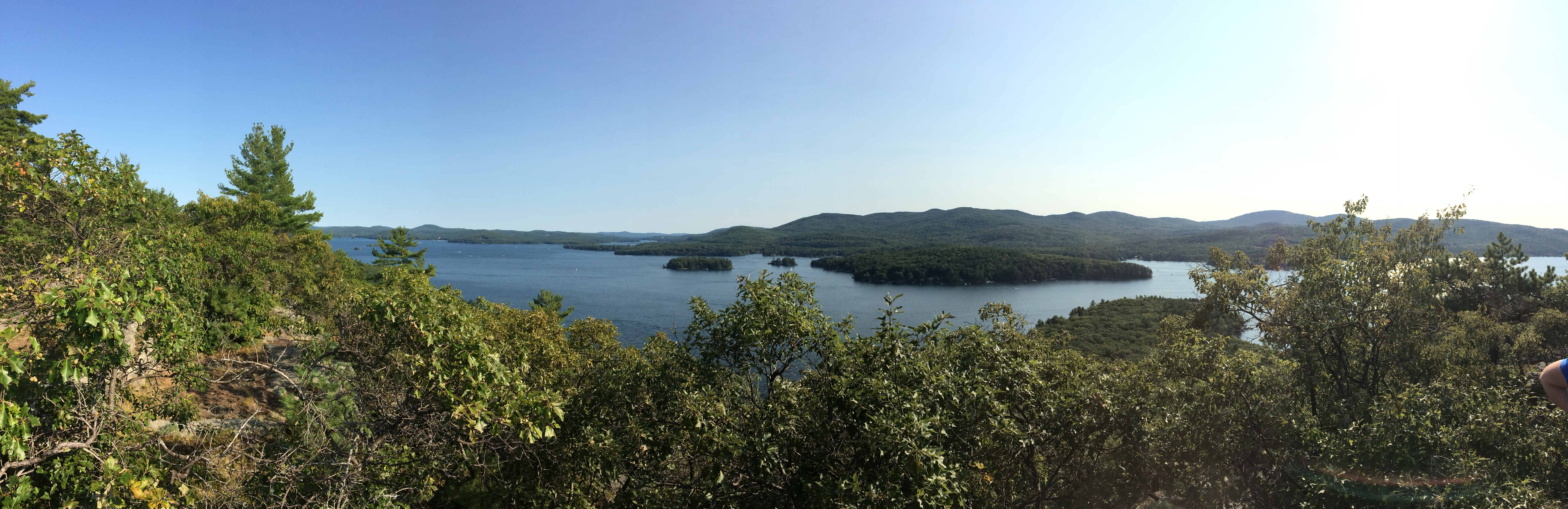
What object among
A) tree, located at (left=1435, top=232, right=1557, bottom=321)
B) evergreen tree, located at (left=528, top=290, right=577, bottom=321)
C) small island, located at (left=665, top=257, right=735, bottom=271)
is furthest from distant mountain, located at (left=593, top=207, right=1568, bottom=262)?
evergreen tree, located at (left=528, top=290, right=577, bottom=321)

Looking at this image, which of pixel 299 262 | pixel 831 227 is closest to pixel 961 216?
pixel 831 227

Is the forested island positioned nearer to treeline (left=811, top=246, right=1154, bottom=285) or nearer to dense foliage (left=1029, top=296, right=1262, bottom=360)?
dense foliage (left=1029, top=296, right=1262, bottom=360)

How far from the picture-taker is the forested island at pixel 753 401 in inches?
169

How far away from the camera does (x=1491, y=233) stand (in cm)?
3269

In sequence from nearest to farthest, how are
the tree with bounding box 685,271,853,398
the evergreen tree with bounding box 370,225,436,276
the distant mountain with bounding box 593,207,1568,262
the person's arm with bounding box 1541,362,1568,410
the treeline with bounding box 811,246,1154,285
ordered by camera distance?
the person's arm with bounding box 1541,362,1568,410 < the tree with bounding box 685,271,853,398 < the evergreen tree with bounding box 370,225,436,276 < the treeline with bounding box 811,246,1154,285 < the distant mountain with bounding box 593,207,1568,262

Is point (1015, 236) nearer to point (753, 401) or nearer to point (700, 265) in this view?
point (700, 265)

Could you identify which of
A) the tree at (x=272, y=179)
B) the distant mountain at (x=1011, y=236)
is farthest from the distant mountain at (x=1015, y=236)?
the tree at (x=272, y=179)

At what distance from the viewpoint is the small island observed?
105 metres

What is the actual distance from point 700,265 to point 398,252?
242ft

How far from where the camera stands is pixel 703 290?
71.5 m

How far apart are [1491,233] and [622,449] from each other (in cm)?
5122

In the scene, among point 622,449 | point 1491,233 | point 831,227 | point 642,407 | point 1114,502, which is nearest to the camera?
point 622,449

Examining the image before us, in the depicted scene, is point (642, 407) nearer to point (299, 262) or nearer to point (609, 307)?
point (299, 262)

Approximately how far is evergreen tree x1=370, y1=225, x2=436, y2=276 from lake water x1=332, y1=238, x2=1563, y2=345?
32.3 ft
